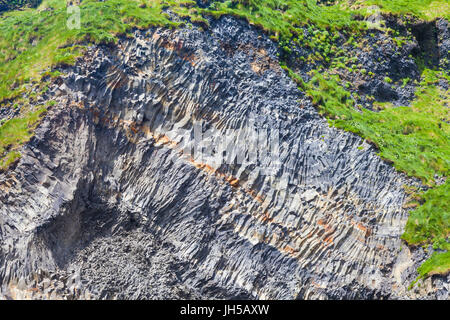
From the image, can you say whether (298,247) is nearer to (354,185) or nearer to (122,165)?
(354,185)

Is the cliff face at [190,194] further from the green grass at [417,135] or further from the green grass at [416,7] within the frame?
the green grass at [416,7]

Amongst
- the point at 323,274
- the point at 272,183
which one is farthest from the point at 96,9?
the point at 323,274

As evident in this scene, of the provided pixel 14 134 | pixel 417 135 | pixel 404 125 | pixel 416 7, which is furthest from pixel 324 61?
pixel 14 134

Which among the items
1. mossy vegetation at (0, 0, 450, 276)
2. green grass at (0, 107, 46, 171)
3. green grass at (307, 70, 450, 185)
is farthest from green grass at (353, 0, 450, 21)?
green grass at (0, 107, 46, 171)

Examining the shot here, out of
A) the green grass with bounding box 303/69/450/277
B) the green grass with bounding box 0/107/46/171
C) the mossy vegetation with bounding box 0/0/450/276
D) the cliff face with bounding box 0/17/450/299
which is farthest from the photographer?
the mossy vegetation with bounding box 0/0/450/276

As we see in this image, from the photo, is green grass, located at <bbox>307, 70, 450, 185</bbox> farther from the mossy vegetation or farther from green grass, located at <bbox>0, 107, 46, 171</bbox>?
green grass, located at <bbox>0, 107, 46, 171</bbox>

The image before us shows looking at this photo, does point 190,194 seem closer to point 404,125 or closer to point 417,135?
point 404,125

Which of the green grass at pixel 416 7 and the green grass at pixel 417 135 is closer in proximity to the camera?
the green grass at pixel 417 135

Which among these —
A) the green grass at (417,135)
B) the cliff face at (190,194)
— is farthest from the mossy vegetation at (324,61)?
the cliff face at (190,194)
